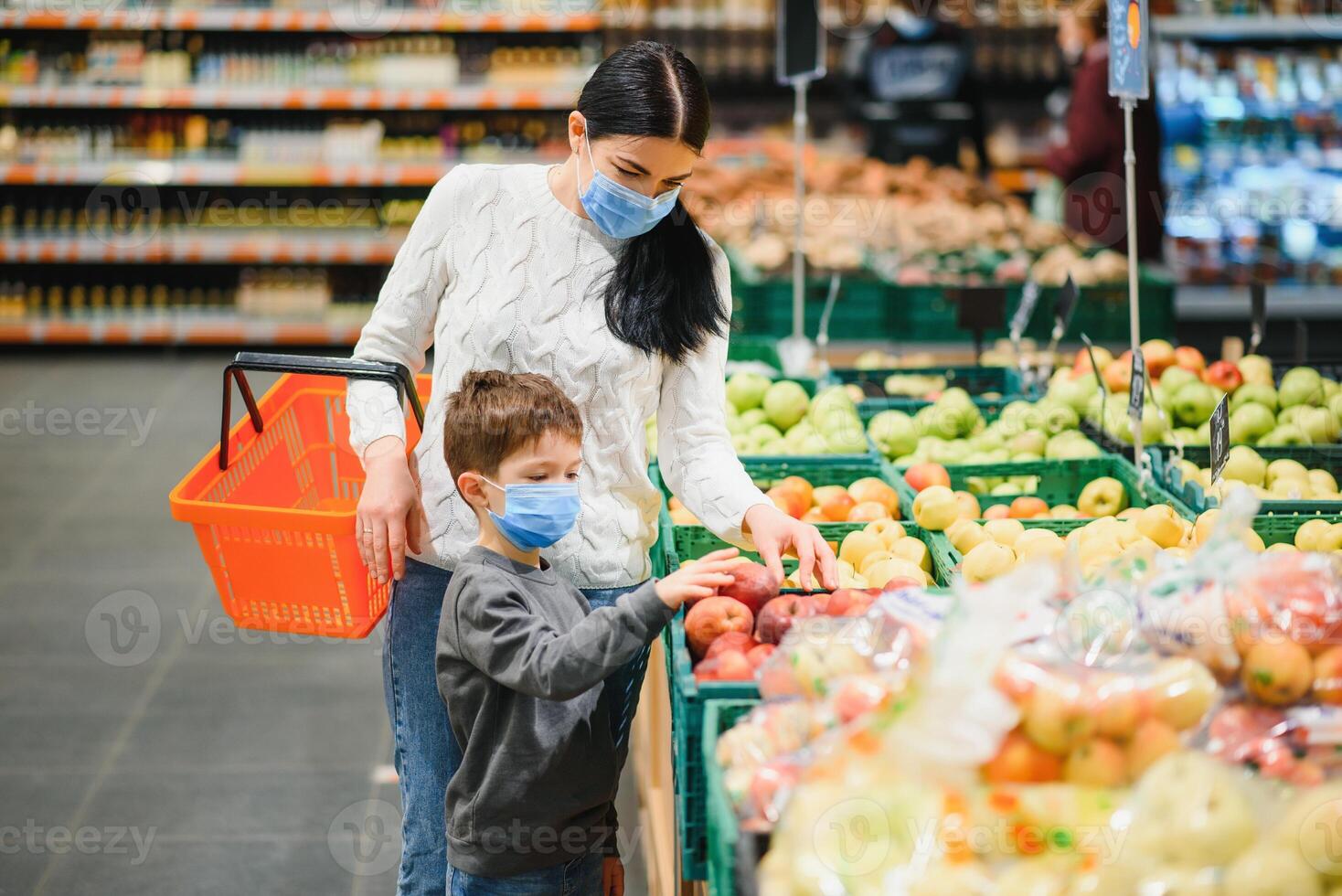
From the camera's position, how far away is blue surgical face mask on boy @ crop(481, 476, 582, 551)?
174 centimetres

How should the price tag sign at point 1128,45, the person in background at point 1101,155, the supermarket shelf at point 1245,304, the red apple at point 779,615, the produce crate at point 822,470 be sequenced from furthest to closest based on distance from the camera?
the supermarket shelf at point 1245,304, the person in background at point 1101,155, the produce crate at point 822,470, the price tag sign at point 1128,45, the red apple at point 779,615

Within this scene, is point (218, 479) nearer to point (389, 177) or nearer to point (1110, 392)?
point (1110, 392)

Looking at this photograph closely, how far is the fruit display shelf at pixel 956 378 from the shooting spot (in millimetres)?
3795

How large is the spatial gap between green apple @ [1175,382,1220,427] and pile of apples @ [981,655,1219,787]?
2.06 meters

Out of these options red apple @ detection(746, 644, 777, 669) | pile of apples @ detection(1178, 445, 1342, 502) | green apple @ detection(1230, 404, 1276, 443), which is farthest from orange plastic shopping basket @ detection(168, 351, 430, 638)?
green apple @ detection(1230, 404, 1276, 443)

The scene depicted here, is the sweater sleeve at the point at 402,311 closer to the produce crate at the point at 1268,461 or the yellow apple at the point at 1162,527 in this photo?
the yellow apple at the point at 1162,527

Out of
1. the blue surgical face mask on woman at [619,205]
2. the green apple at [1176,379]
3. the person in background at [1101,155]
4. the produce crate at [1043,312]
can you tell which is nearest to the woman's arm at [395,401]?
the blue surgical face mask on woman at [619,205]

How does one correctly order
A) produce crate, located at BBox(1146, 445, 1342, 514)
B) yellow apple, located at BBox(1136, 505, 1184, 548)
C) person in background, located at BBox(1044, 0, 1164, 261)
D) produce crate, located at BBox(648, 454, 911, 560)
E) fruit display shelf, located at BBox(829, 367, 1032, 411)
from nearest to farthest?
yellow apple, located at BBox(1136, 505, 1184, 548)
produce crate, located at BBox(1146, 445, 1342, 514)
produce crate, located at BBox(648, 454, 911, 560)
fruit display shelf, located at BBox(829, 367, 1032, 411)
person in background, located at BBox(1044, 0, 1164, 261)

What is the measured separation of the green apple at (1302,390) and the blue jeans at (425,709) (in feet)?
6.61

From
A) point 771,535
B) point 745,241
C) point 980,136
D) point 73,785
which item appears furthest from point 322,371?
point 980,136

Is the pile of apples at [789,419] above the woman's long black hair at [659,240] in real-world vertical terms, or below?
below

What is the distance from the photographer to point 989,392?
3.88 metres

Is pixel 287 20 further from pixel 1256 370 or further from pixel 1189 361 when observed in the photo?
pixel 1256 370

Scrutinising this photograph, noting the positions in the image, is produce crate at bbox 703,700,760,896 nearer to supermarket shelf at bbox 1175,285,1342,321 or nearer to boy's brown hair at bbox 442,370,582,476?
boy's brown hair at bbox 442,370,582,476
